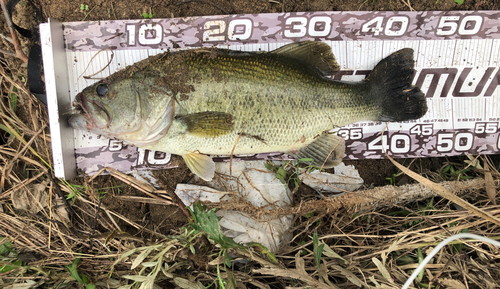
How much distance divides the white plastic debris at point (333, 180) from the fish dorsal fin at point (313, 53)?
39.0 inches

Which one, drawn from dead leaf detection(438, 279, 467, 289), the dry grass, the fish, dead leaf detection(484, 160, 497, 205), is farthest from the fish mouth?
dead leaf detection(484, 160, 497, 205)

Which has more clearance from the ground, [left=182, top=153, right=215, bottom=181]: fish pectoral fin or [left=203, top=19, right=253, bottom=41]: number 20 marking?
[left=203, top=19, right=253, bottom=41]: number 20 marking

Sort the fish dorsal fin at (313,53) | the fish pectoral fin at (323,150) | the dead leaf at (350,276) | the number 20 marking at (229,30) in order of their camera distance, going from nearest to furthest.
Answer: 1. the dead leaf at (350,276)
2. the fish dorsal fin at (313,53)
3. the fish pectoral fin at (323,150)
4. the number 20 marking at (229,30)

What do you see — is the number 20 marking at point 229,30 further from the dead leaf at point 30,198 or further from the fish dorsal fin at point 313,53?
the dead leaf at point 30,198

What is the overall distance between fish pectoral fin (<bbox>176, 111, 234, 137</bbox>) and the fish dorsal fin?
0.75m

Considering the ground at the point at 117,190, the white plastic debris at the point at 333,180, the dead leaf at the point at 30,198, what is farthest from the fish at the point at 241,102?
the dead leaf at the point at 30,198

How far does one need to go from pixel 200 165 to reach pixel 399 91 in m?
1.90

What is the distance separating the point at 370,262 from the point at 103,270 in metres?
2.29

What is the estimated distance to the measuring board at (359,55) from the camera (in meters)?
2.69

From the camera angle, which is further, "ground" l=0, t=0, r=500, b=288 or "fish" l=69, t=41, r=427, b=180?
"ground" l=0, t=0, r=500, b=288

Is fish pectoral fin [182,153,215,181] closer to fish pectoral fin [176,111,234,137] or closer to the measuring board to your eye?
fish pectoral fin [176,111,234,137]

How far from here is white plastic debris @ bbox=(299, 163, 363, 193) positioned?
275cm

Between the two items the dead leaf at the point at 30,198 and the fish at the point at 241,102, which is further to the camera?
the dead leaf at the point at 30,198

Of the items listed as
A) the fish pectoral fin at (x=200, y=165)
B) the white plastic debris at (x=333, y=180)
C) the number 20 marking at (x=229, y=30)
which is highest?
the number 20 marking at (x=229, y=30)
